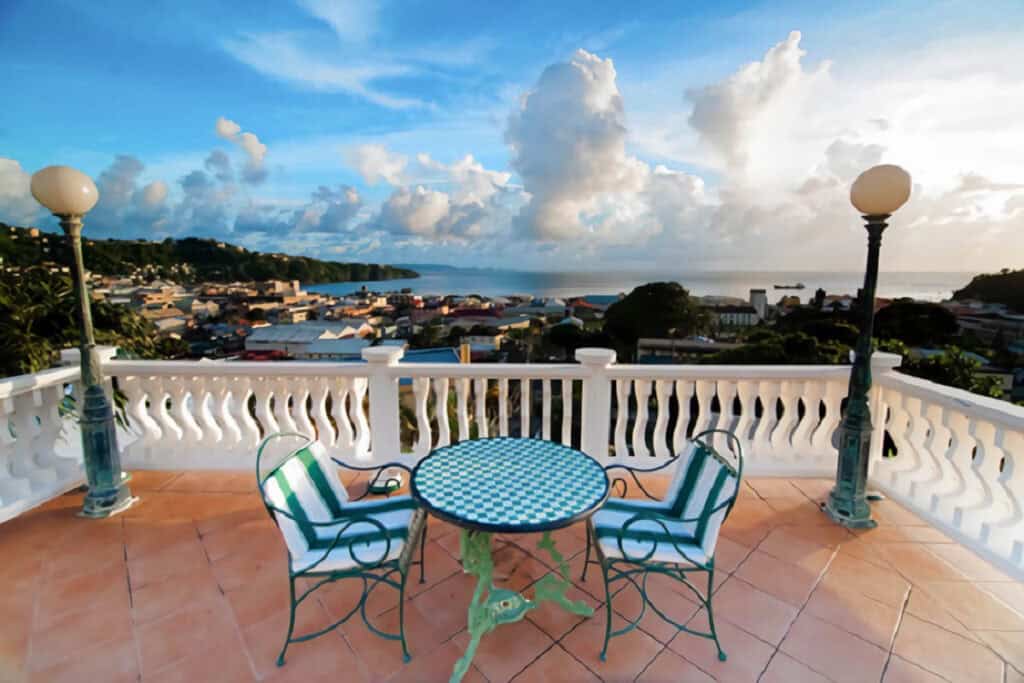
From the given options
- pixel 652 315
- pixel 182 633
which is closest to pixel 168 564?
pixel 182 633

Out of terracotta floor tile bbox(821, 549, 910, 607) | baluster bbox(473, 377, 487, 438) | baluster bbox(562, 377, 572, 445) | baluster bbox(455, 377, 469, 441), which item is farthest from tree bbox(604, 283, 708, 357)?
terracotta floor tile bbox(821, 549, 910, 607)

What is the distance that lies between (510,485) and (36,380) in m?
3.38

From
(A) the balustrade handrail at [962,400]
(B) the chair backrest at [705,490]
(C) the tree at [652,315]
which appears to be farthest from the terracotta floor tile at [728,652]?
(C) the tree at [652,315]

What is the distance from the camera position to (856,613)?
1.96m

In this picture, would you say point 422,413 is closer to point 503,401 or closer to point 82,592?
point 503,401

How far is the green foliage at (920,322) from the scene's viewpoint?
1084 centimetres

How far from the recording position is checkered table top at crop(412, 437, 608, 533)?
164 centimetres

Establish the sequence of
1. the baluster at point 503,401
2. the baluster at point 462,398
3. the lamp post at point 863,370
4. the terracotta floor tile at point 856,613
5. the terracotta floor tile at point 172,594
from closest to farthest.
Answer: the terracotta floor tile at point 856,613 → the terracotta floor tile at point 172,594 → the lamp post at point 863,370 → the baluster at point 503,401 → the baluster at point 462,398

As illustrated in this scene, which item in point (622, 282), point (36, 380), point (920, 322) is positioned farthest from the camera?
point (622, 282)

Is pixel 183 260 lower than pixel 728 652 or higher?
higher

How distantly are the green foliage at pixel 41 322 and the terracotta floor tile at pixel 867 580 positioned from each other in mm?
5929

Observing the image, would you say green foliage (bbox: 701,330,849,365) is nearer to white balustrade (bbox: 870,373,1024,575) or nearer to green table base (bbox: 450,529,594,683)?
white balustrade (bbox: 870,373,1024,575)

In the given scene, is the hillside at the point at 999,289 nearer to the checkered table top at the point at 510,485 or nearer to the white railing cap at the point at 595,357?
the white railing cap at the point at 595,357

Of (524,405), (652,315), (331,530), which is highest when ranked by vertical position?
(524,405)
